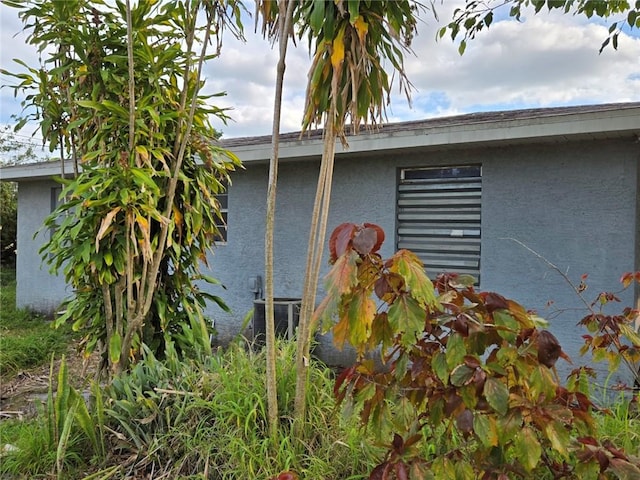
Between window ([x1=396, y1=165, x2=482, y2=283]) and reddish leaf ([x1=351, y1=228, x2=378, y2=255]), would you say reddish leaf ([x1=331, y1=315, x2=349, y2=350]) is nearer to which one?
reddish leaf ([x1=351, y1=228, x2=378, y2=255])

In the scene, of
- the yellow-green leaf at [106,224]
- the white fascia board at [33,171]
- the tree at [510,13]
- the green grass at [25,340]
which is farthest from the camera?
Result: the white fascia board at [33,171]

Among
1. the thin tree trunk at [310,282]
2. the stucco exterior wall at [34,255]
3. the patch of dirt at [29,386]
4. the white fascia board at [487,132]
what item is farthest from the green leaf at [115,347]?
the stucco exterior wall at [34,255]

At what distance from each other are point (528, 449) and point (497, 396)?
0.57 feet

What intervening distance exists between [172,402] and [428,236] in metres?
3.88

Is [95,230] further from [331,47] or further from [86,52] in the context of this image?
[331,47]

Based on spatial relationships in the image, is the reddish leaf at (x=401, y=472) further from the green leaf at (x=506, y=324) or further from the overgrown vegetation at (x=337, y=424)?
the green leaf at (x=506, y=324)

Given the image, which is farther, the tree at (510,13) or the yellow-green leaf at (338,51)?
the tree at (510,13)

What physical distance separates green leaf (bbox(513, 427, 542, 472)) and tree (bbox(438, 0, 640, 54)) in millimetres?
3377

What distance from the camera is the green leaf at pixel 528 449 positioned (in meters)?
1.39

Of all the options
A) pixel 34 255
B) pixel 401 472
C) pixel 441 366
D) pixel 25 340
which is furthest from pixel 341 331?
pixel 34 255

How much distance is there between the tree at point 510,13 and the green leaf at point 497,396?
3.31 m

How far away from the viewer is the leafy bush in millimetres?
1437

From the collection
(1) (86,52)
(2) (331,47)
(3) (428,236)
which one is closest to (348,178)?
(3) (428,236)

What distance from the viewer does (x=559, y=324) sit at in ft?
16.9
